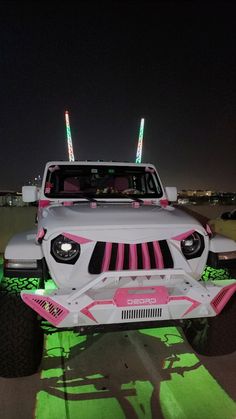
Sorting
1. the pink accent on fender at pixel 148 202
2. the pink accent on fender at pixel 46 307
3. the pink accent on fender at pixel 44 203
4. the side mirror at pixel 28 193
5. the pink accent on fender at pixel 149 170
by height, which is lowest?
the pink accent on fender at pixel 46 307

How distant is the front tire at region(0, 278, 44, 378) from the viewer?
3148 mm

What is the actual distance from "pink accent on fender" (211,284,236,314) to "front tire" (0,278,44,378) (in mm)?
1573

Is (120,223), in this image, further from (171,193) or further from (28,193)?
(171,193)

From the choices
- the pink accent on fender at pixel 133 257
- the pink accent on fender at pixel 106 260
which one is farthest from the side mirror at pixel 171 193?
the pink accent on fender at pixel 106 260

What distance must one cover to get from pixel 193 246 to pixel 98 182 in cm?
214

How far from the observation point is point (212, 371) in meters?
3.54

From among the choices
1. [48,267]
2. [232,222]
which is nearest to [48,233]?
[48,267]

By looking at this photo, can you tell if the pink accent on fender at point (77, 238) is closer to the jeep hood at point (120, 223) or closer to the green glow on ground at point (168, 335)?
the jeep hood at point (120, 223)

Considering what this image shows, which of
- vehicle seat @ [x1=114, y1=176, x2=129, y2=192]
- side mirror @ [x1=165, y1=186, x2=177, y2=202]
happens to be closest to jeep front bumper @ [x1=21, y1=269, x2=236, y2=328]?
side mirror @ [x1=165, y1=186, x2=177, y2=202]

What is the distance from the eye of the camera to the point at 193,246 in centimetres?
343

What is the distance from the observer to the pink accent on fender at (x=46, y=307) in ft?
9.52

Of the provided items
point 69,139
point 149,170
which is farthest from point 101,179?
point 69,139

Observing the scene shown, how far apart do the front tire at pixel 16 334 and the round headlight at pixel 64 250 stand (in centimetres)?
46

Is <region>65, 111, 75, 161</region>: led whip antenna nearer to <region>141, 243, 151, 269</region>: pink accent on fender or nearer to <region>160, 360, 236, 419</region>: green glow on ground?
<region>141, 243, 151, 269</region>: pink accent on fender
